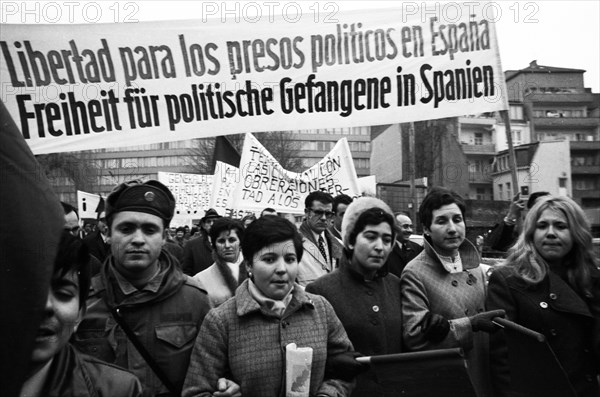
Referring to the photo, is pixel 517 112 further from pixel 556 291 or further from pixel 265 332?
pixel 265 332

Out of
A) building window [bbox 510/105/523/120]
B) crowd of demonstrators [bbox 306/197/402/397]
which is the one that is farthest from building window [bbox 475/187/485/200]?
crowd of demonstrators [bbox 306/197/402/397]

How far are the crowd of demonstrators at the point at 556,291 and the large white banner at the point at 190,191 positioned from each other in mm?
17048

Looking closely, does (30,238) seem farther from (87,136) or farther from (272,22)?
(272,22)

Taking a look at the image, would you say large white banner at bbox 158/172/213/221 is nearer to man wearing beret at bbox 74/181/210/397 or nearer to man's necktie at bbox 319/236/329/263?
man's necktie at bbox 319/236/329/263

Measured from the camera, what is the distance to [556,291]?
2947 mm

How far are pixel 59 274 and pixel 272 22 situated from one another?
151 inches

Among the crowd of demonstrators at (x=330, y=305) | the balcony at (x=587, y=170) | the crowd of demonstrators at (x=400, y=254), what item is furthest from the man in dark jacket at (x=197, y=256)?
the balcony at (x=587, y=170)

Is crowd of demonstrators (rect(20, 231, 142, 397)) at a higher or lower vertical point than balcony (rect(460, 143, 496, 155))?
lower

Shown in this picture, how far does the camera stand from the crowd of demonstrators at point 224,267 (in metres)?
4.04

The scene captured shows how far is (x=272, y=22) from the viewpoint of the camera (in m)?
4.96

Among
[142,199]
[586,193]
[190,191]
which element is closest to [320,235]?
[142,199]

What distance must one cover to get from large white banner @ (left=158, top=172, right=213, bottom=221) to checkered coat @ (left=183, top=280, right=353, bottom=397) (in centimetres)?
1730

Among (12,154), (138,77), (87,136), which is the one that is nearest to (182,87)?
(138,77)

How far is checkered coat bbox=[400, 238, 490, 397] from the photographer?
297 cm
